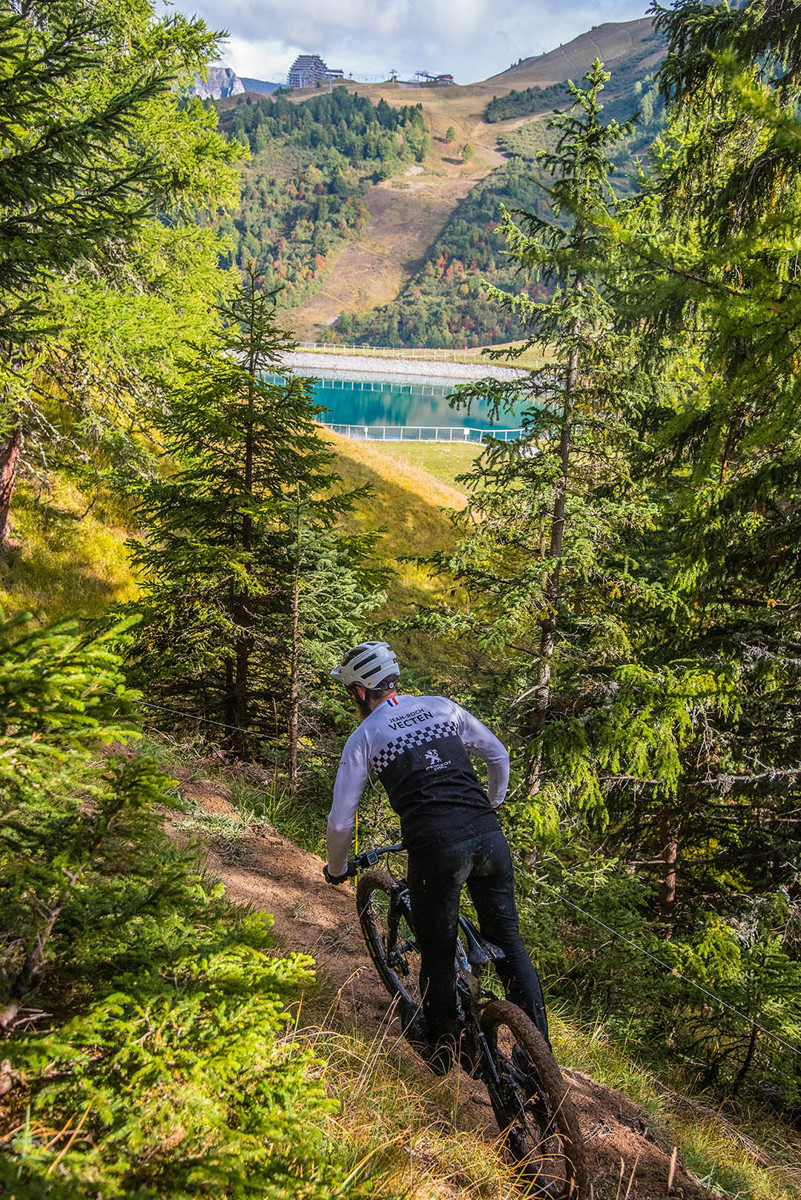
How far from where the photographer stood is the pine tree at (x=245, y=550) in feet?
26.6

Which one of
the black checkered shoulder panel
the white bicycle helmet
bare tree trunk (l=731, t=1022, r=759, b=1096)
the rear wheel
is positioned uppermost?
the white bicycle helmet

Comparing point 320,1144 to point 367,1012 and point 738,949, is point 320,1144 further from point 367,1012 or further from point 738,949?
point 738,949

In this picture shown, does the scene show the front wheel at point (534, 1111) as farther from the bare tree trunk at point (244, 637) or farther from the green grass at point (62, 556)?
the green grass at point (62, 556)

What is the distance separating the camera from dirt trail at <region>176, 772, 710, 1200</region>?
3.30 m

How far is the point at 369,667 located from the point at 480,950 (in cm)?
148

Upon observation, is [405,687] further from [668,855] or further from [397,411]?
[397,411]

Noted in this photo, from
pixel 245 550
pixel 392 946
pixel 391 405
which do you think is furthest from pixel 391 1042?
pixel 391 405

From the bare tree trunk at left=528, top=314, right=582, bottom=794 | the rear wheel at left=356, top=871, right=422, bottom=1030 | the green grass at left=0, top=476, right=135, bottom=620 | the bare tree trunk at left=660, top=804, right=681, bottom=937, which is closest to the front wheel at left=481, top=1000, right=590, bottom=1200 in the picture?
the rear wheel at left=356, top=871, right=422, bottom=1030

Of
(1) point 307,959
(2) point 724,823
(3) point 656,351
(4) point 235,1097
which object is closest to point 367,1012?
(1) point 307,959

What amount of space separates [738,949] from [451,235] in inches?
8583

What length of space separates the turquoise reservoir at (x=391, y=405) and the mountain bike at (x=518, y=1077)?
223 feet

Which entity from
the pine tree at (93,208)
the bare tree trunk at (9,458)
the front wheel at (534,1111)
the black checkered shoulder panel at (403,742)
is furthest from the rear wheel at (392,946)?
the bare tree trunk at (9,458)

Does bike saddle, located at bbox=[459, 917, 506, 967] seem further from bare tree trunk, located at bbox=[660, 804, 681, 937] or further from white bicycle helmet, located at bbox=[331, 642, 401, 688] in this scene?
bare tree trunk, located at bbox=[660, 804, 681, 937]

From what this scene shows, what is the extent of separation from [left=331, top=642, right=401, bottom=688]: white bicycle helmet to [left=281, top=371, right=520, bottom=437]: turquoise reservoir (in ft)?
220
